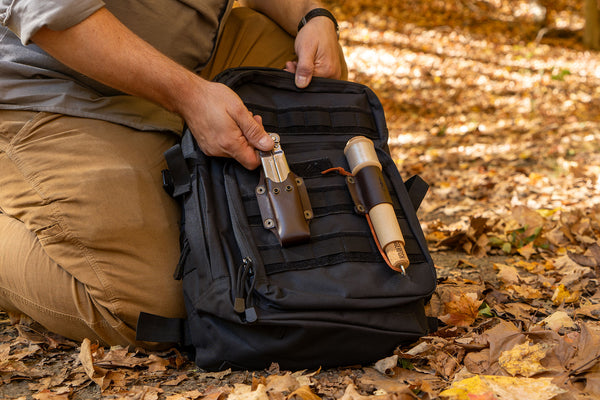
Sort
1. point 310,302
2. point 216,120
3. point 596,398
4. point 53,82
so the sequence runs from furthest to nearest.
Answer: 1. point 53,82
2. point 216,120
3. point 310,302
4. point 596,398

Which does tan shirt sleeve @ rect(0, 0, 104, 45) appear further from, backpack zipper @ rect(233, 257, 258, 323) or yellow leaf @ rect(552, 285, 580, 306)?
yellow leaf @ rect(552, 285, 580, 306)

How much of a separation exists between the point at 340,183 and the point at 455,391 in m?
0.85

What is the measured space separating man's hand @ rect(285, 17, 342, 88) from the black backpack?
1.44 feet

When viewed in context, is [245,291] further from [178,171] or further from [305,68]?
[305,68]

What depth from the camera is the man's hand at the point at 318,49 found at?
252cm

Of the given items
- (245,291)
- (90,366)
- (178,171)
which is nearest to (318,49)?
(178,171)

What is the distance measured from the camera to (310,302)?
5.57 ft

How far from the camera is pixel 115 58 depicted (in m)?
1.92

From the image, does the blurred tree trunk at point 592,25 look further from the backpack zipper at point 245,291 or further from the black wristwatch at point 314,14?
the backpack zipper at point 245,291

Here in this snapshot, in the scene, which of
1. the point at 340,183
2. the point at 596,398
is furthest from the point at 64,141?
the point at 596,398

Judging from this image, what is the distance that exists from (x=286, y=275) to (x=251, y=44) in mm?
1439

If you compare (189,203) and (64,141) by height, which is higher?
(64,141)

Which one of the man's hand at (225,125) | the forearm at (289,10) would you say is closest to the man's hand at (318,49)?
the forearm at (289,10)

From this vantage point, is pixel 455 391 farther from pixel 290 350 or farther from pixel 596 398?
pixel 290 350
